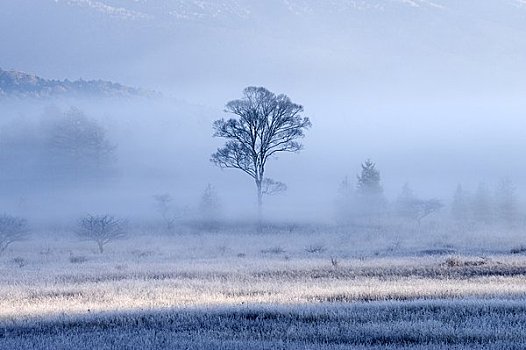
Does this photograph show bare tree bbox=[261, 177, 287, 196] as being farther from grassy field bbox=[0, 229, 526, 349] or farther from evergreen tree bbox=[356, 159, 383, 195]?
grassy field bbox=[0, 229, 526, 349]

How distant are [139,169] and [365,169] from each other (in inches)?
2710

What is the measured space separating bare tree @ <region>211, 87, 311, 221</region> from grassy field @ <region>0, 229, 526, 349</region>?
17.3 m

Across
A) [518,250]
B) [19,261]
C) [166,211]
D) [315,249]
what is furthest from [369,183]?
[19,261]

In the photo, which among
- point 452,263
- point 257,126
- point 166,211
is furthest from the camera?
point 166,211

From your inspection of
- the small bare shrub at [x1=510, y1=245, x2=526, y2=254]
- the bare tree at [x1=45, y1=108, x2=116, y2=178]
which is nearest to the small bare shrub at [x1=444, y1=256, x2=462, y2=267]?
the small bare shrub at [x1=510, y1=245, x2=526, y2=254]

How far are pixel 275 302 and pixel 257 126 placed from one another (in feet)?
120

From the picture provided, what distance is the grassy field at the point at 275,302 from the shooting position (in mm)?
15969

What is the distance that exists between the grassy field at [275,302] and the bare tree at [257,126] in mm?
17278

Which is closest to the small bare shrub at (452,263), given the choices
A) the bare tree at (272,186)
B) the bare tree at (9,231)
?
the bare tree at (9,231)

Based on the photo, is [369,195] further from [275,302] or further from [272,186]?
[275,302]

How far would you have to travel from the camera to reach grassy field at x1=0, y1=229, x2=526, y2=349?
52.4 ft

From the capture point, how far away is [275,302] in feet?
67.9

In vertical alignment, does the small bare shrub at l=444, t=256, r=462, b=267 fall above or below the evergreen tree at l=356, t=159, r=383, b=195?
below

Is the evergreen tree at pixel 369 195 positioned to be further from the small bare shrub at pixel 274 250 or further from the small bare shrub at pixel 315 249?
the small bare shrub at pixel 274 250
